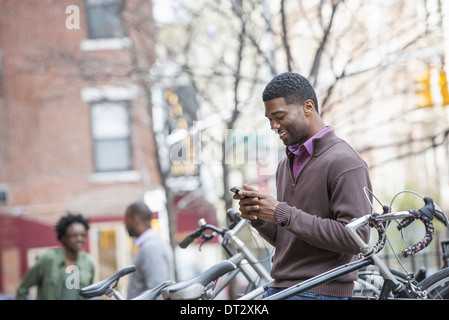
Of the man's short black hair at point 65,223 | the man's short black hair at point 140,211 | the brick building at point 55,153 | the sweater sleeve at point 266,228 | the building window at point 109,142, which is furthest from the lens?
the building window at point 109,142

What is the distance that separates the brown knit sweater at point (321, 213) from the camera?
9.78 feet

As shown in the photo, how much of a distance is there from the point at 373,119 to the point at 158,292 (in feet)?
33.9

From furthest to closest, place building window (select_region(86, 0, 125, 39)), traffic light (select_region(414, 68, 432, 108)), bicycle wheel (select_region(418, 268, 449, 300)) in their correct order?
building window (select_region(86, 0, 125, 39)) < traffic light (select_region(414, 68, 432, 108)) < bicycle wheel (select_region(418, 268, 449, 300))

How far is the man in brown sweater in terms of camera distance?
9.81 ft

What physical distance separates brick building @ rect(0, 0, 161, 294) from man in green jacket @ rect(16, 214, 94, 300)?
29.1 feet

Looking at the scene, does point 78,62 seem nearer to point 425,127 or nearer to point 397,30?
point 397,30

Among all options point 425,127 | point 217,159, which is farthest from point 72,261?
point 425,127

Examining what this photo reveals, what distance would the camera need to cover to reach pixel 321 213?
3.13m

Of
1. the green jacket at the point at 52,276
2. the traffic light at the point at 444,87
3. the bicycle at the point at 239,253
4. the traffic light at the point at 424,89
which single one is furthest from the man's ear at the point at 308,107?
the traffic light at the point at 424,89

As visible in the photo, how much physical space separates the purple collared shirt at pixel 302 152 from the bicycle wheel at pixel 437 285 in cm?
94

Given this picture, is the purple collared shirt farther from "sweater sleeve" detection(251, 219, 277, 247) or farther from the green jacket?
the green jacket

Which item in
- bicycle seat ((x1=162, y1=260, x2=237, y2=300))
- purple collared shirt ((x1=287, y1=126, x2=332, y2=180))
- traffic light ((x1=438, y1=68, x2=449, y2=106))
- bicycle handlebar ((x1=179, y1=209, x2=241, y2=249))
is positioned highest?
traffic light ((x1=438, y1=68, x2=449, y2=106))

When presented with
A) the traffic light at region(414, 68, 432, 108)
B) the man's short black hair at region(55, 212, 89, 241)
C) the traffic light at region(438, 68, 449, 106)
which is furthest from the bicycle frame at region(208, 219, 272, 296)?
the traffic light at region(414, 68, 432, 108)

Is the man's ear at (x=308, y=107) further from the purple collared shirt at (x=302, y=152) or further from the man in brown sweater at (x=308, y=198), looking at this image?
the purple collared shirt at (x=302, y=152)
